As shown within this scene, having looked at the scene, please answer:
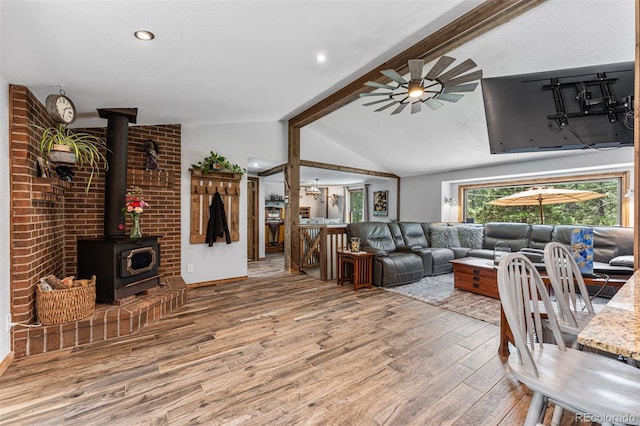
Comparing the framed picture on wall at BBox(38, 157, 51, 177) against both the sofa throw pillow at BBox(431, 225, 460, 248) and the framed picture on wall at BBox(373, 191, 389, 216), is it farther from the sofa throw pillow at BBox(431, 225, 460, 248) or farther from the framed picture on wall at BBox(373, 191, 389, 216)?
the framed picture on wall at BBox(373, 191, 389, 216)

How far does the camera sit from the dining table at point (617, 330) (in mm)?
611

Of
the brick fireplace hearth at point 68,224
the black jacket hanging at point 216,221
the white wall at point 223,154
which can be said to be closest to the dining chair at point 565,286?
the brick fireplace hearth at point 68,224

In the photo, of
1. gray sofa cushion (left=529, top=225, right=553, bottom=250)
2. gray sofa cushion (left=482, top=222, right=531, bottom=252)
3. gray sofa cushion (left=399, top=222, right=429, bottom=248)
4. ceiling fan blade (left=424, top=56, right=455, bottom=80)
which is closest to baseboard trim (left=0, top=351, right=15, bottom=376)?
ceiling fan blade (left=424, top=56, right=455, bottom=80)

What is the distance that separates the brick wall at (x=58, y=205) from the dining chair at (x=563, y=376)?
3324 millimetres

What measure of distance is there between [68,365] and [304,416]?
189cm

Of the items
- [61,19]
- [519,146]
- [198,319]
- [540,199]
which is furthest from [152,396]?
[540,199]

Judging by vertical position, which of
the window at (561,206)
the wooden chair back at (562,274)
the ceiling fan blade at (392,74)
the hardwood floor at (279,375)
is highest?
the ceiling fan blade at (392,74)

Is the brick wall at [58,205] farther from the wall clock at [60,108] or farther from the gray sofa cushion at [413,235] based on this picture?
the gray sofa cushion at [413,235]

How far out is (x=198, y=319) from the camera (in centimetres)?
294

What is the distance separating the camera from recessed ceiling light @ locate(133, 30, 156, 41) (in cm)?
178

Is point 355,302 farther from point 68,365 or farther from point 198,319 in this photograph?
point 68,365

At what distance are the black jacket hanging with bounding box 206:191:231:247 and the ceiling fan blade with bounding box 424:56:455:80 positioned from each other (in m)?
3.34

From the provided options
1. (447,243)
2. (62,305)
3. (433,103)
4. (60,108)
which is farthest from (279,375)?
(447,243)

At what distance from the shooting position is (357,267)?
13.3 ft
